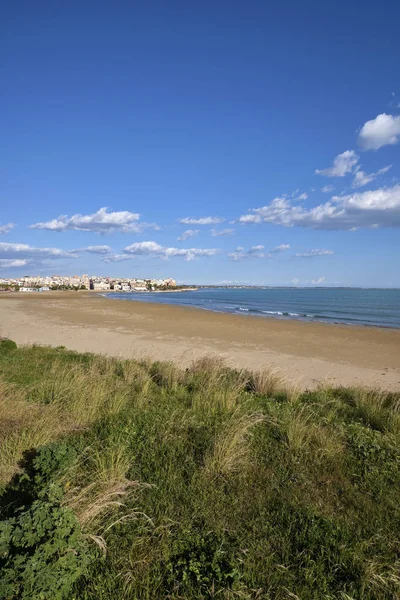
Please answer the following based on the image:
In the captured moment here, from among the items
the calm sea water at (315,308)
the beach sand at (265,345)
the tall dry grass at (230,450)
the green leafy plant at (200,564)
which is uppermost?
the tall dry grass at (230,450)

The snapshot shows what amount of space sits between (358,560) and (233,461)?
5.57 feet

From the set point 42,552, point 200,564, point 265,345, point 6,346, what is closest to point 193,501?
point 200,564

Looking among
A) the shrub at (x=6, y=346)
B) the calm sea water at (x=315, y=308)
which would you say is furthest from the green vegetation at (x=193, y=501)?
the calm sea water at (x=315, y=308)

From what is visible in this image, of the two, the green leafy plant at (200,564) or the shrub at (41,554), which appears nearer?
the shrub at (41,554)

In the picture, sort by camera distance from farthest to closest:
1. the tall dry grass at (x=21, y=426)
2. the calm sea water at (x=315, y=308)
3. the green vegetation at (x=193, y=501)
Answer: the calm sea water at (x=315, y=308)
the tall dry grass at (x=21, y=426)
the green vegetation at (x=193, y=501)

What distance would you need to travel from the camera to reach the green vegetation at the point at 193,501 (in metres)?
2.56

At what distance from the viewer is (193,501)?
3.53m

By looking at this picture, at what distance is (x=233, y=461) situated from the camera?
4.27 meters

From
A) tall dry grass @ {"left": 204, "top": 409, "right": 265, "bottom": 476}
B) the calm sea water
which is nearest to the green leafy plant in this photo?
tall dry grass @ {"left": 204, "top": 409, "right": 265, "bottom": 476}

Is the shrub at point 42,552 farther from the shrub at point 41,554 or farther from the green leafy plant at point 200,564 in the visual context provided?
the green leafy plant at point 200,564

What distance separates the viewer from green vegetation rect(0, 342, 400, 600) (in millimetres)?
2559

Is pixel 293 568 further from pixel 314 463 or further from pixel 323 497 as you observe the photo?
pixel 314 463

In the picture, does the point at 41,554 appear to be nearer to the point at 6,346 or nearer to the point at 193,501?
the point at 193,501

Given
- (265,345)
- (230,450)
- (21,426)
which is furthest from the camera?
(265,345)
